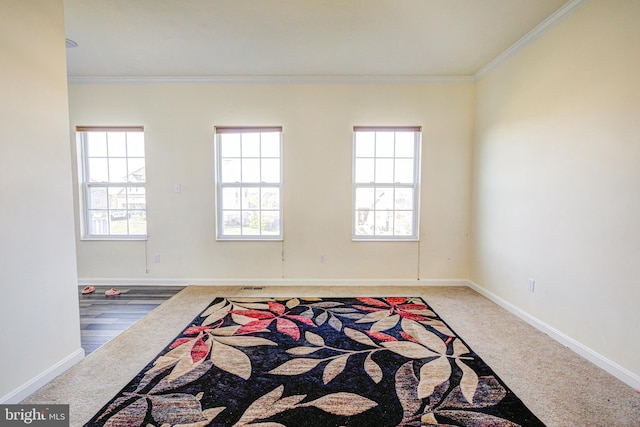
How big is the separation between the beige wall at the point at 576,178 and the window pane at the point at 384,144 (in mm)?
1220

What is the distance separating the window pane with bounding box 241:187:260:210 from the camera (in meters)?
4.05

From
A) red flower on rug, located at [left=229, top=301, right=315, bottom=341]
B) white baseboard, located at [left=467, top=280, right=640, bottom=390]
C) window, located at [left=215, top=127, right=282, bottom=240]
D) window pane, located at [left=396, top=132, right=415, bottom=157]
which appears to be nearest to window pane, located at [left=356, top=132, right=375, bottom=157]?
window pane, located at [left=396, top=132, right=415, bottom=157]

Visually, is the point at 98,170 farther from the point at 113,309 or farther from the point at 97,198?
the point at 113,309

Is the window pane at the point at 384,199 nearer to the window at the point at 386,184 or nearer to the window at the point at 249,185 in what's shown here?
the window at the point at 386,184

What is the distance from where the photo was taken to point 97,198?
4.09 m

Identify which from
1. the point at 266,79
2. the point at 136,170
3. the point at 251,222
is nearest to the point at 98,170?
the point at 136,170

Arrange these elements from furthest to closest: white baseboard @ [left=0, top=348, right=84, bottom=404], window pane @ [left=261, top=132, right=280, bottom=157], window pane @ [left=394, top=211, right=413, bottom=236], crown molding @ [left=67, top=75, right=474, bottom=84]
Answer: window pane @ [left=394, top=211, right=413, bottom=236] < window pane @ [left=261, top=132, right=280, bottom=157] < crown molding @ [left=67, top=75, right=474, bottom=84] < white baseboard @ [left=0, top=348, right=84, bottom=404]

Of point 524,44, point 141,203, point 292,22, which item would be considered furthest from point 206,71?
point 524,44

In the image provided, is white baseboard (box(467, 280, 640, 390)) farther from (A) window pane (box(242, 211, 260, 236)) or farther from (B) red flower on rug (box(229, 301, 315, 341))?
(A) window pane (box(242, 211, 260, 236))

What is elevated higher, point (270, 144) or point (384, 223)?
point (270, 144)

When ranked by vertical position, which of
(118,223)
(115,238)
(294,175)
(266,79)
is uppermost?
(266,79)

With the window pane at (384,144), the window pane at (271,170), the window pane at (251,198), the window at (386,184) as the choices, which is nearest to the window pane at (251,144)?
the window pane at (271,170)
